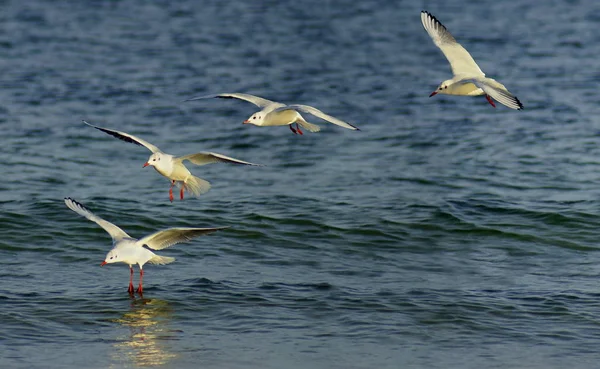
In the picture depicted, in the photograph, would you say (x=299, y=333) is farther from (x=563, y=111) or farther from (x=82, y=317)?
(x=563, y=111)

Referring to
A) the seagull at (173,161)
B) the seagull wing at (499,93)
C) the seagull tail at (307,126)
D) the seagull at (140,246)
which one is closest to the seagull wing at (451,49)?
the seagull wing at (499,93)

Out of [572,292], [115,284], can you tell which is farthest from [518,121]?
[115,284]

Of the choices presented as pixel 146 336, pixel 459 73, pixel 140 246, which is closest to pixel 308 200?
pixel 459 73

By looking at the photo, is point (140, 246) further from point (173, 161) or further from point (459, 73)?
point (459, 73)

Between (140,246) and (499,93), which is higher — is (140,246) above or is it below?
below

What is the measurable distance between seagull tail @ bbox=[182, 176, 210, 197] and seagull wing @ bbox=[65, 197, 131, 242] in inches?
35.0

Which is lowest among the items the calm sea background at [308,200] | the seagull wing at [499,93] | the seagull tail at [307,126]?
the calm sea background at [308,200]

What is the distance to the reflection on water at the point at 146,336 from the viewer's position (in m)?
11.0

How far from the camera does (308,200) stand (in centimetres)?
1719

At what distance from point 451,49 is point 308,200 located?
4227 mm

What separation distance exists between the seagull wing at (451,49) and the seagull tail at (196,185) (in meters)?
3.11

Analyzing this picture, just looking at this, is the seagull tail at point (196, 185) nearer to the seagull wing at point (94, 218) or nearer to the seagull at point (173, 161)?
the seagull at point (173, 161)

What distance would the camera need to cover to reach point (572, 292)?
520 inches

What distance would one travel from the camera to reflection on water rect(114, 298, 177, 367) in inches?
434
